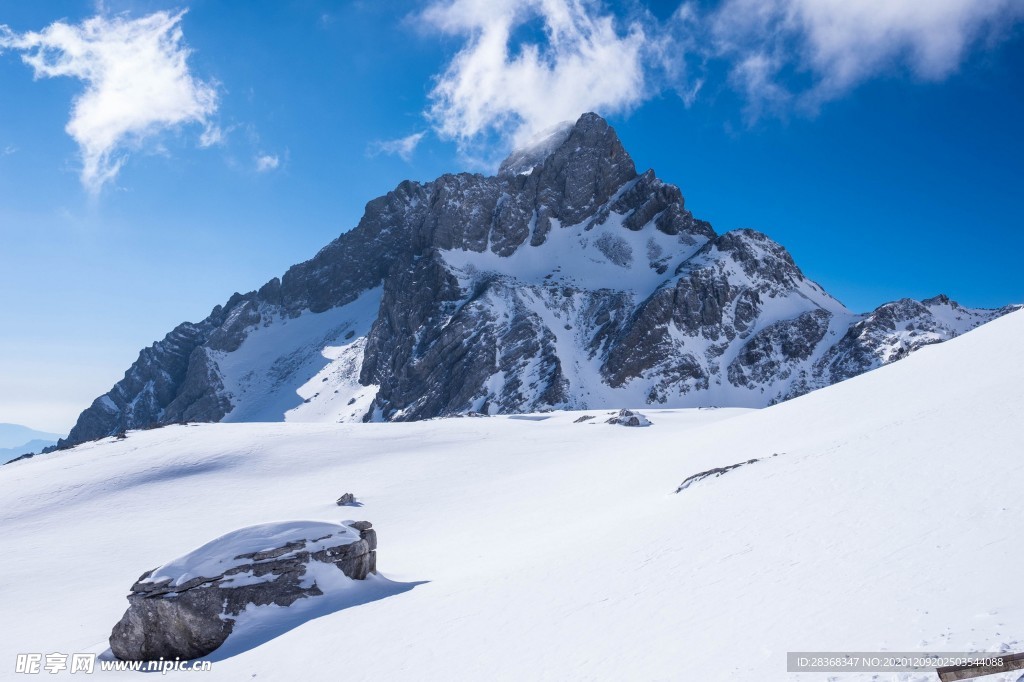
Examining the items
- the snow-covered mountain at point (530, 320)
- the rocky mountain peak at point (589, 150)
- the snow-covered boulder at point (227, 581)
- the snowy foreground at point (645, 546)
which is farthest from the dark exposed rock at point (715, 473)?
the rocky mountain peak at point (589, 150)

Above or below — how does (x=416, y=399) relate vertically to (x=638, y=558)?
above

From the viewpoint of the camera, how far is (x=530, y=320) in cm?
10244

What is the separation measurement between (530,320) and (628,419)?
57.3 metres

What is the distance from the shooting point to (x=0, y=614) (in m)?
17.6

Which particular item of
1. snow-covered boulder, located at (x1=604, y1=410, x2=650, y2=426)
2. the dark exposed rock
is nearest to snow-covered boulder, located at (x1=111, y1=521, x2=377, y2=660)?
the dark exposed rock

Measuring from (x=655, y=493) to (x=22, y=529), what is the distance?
→ 27.7 m

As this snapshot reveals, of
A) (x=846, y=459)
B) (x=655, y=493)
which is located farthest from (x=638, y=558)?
(x=655, y=493)

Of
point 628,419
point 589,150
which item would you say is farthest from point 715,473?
point 589,150

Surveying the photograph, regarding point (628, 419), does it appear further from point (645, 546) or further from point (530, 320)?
point (530, 320)

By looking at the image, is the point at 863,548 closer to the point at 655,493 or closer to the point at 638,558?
the point at 638,558

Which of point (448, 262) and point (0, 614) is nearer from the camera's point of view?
point (0, 614)

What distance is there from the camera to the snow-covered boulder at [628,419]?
45875mm

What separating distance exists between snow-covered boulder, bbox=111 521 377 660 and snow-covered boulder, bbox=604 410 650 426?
32.3m

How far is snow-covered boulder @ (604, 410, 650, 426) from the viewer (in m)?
45.9
